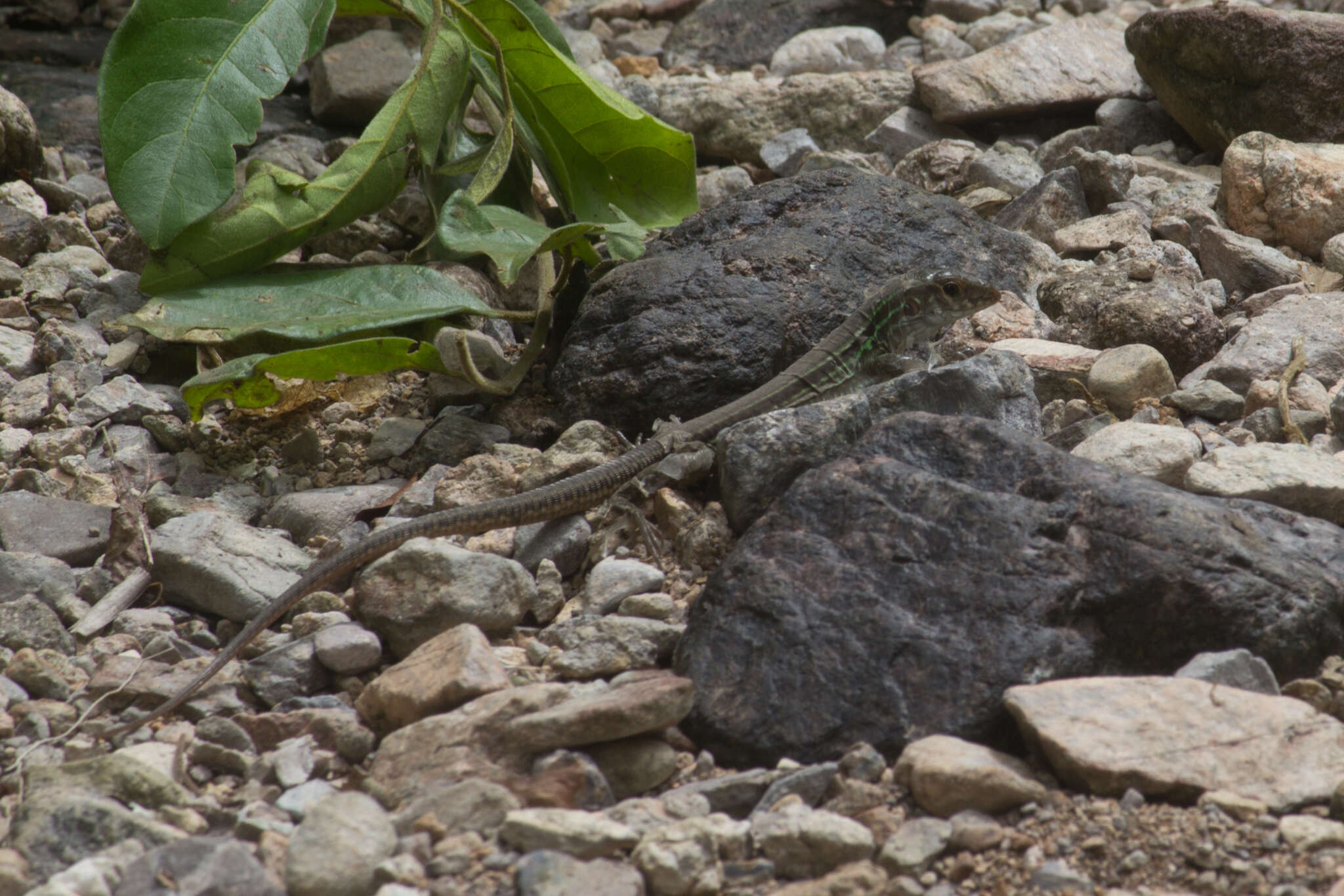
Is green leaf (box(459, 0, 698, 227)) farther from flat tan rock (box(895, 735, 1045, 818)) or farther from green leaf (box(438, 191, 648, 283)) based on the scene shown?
flat tan rock (box(895, 735, 1045, 818))

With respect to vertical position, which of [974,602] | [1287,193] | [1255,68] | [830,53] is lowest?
[974,602]

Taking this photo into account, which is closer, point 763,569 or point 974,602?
point 974,602

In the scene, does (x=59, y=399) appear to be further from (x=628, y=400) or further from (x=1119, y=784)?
(x=1119, y=784)

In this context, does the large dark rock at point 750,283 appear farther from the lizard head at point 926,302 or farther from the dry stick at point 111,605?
the dry stick at point 111,605

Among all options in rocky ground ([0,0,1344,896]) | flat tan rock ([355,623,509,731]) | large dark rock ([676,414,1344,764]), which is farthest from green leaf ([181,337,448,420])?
large dark rock ([676,414,1344,764])

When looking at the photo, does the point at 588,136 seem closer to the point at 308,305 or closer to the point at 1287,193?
the point at 308,305

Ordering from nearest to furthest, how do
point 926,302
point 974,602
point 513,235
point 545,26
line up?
point 974,602, point 926,302, point 513,235, point 545,26

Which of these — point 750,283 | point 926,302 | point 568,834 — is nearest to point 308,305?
point 750,283

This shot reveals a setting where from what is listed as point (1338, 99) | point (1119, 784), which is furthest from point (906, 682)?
point (1338, 99)
